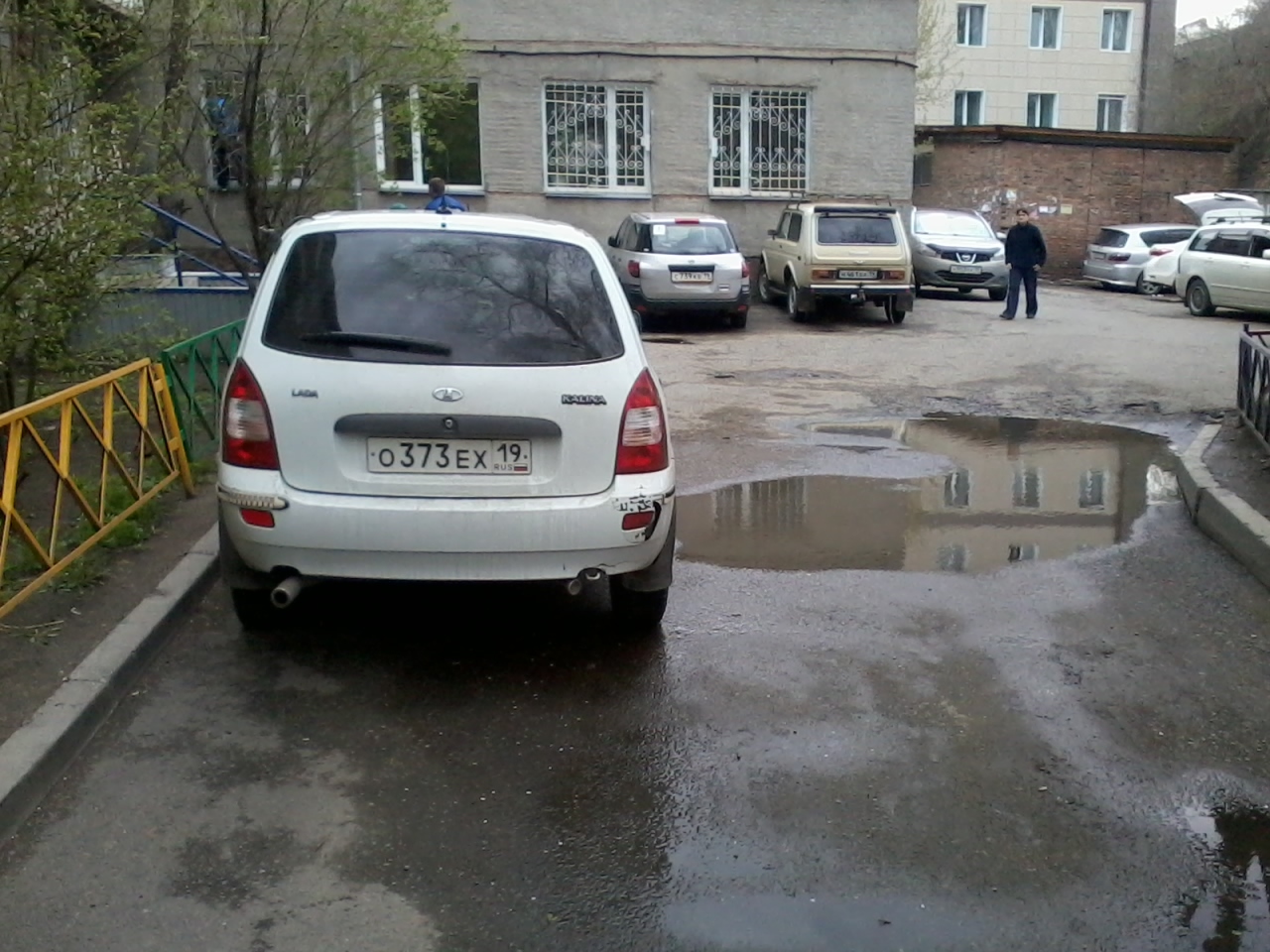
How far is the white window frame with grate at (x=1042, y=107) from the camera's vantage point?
4462cm

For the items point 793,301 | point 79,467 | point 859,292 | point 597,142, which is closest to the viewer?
point 79,467

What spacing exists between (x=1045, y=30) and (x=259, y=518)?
45.3m

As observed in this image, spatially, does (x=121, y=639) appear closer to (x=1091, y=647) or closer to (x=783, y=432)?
(x=1091, y=647)

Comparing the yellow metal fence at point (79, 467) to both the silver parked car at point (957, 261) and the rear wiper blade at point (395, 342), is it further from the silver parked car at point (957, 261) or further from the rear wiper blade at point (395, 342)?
the silver parked car at point (957, 261)

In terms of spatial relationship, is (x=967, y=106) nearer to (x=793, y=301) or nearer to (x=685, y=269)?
(x=793, y=301)

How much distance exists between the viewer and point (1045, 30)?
146 feet

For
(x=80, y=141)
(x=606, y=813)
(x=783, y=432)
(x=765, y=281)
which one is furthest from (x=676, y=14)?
(x=606, y=813)

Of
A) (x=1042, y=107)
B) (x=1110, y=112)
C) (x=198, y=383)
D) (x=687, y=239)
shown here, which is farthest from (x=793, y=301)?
(x=1110, y=112)

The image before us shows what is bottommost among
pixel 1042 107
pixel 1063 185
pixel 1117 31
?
pixel 1063 185

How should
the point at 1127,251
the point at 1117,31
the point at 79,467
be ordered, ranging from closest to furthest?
the point at 79,467 → the point at 1127,251 → the point at 1117,31

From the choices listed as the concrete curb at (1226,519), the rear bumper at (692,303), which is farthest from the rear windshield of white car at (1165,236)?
the concrete curb at (1226,519)

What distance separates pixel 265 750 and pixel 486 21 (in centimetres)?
1883

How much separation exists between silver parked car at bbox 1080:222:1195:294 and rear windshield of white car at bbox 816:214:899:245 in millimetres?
9128

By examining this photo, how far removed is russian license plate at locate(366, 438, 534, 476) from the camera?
471cm
